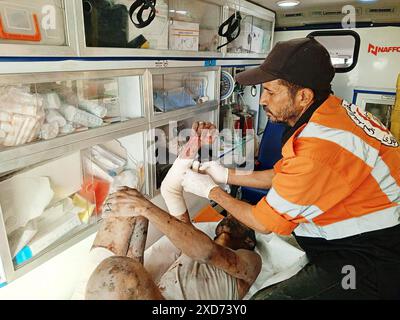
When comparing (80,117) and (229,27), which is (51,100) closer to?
(80,117)

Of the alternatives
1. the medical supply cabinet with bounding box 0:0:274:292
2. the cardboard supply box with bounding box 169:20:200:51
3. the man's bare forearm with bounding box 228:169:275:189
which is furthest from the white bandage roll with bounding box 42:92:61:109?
the man's bare forearm with bounding box 228:169:275:189

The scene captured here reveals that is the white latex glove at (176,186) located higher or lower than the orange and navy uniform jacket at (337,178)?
lower

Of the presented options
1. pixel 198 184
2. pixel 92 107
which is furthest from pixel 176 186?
pixel 92 107

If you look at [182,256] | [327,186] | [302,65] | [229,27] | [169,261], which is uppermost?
[229,27]

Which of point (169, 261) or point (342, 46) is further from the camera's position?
point (342, 46)

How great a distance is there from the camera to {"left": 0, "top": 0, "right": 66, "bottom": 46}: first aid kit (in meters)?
0.99

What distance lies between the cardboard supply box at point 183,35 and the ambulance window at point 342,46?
138 centimetres

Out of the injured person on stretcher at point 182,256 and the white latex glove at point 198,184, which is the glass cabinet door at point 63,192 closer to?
the injured person on stretcher at point 182,256

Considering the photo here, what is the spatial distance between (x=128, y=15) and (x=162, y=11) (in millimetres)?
267

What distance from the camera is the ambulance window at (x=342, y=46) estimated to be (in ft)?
9.00

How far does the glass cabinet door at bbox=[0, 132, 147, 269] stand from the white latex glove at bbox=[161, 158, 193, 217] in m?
0.18

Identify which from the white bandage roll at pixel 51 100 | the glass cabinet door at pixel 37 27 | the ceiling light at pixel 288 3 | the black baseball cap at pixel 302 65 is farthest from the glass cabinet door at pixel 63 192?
the ceiling light at pixel 288 3

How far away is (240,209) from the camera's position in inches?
49.8

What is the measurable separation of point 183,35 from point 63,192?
1125 mm
